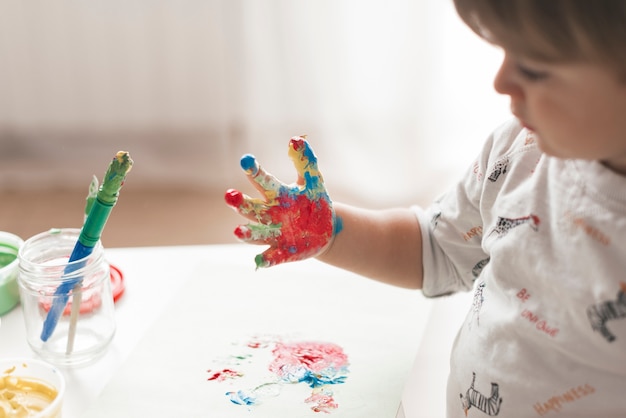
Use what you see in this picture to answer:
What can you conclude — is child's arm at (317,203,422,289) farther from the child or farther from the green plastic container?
the green plastic container

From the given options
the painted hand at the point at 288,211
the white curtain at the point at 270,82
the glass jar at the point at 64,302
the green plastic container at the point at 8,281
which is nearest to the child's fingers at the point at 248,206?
the painted hand at the point at 288,211

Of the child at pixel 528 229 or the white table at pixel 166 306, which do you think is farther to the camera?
the white table at pixel 166 306

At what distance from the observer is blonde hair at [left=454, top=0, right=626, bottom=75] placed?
0.42m

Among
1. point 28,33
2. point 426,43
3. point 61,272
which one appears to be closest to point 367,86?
point 426,43

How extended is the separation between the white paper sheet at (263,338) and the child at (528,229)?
0.05 m

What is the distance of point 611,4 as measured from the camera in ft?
1.36

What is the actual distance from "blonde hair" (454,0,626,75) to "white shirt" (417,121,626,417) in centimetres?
12

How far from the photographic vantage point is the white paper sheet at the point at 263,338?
24.0 inches

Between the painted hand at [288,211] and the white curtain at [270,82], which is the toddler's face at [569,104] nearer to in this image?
the painted hand at [288,211]

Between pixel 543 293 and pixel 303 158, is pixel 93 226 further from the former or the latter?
pixel 543 293

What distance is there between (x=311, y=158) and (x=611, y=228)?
9.7 inches

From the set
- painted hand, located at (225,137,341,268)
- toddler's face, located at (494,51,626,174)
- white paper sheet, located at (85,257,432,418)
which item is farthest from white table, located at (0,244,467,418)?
toddler's face, located at (494,51,626,174)

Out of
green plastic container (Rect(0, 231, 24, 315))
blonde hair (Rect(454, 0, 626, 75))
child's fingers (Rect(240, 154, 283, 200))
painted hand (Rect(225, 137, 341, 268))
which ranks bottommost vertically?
green plastic container (Rect(0, 231, 24, 315))

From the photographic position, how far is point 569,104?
0.47m
